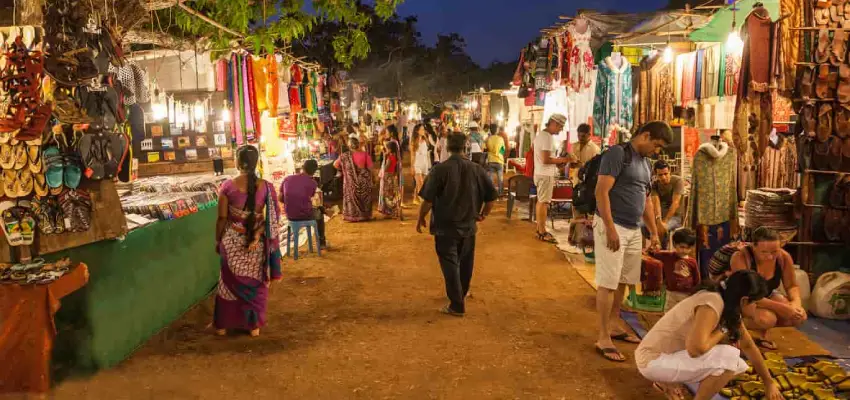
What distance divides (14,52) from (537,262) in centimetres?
668

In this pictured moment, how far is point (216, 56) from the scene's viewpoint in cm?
935

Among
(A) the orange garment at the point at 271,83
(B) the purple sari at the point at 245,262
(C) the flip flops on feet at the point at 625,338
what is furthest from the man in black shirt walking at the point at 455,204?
(A) the orange garment at the point at 271,83

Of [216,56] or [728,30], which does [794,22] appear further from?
[216,56]

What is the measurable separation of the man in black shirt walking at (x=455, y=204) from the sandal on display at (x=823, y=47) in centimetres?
343

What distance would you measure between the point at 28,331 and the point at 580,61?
872 centimetres

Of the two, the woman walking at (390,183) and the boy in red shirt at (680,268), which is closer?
the boy in red shirt at (680,268)

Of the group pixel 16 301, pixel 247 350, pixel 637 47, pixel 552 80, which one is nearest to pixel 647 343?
pixel 247 350

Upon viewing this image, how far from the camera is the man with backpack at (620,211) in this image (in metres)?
5.11

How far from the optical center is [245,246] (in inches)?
227

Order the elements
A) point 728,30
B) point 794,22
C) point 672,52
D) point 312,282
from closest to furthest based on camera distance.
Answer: point 794,22, point 728,30, point 312,282, point 672,52

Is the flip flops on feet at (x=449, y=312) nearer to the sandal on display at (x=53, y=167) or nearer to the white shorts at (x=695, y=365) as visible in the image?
the white shorts at (x=695, y=365)

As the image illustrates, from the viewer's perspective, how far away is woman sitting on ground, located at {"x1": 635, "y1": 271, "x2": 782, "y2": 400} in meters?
3.88

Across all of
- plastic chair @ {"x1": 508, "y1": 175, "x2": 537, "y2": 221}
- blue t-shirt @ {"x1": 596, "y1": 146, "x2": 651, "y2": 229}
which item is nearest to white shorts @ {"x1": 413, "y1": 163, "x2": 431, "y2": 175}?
plastic chair @ {"x1": 508, "y1": 175, "x2": 537, "y2": 221}

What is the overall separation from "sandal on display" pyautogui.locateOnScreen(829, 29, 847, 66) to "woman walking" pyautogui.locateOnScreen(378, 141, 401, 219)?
26.6 ft
